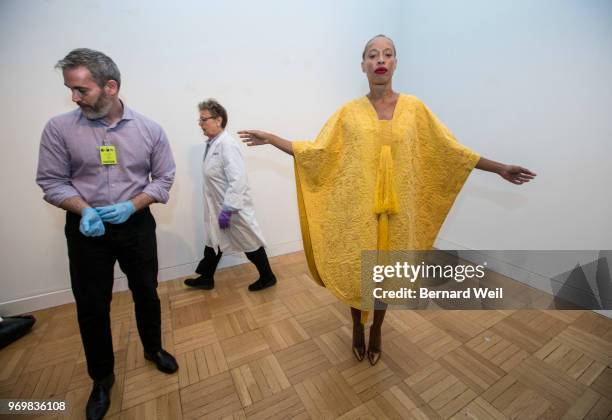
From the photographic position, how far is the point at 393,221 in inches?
50.4

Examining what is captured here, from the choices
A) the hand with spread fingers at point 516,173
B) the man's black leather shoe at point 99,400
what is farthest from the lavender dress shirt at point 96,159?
the hand with spread fingers at point 516,173

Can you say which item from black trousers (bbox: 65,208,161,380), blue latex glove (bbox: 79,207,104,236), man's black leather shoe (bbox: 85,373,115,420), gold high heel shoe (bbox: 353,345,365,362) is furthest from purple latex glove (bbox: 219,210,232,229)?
gold high heel shoe (bbox: 353,345,365,362)

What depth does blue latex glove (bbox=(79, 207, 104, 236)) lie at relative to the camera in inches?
42.5

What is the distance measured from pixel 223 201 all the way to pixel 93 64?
3.72ft

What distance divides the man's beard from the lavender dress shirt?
29 mm

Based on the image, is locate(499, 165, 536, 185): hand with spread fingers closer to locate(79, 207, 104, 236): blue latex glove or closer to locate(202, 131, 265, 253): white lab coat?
locate(202, 131, 265, 253): white lab coat

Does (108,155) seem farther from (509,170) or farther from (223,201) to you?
(509,170)

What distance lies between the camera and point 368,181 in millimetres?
1265

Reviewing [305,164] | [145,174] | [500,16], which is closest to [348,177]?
[305,164]

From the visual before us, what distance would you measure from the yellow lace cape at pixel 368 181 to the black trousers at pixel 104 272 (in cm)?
75

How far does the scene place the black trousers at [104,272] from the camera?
3.84 ft

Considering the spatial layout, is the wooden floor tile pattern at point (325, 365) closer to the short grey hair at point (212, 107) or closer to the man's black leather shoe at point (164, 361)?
the man's black leather shoe at point (164, 361)

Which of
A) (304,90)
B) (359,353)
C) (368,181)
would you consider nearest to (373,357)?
(359,353)

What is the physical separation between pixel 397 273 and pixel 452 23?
7.80ft
